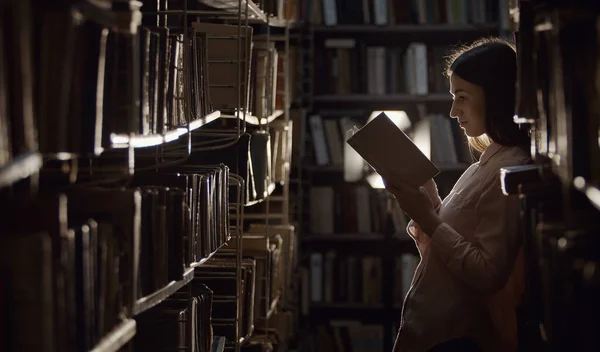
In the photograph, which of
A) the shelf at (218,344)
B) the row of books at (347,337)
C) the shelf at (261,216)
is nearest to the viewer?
the shelf at (218,344)

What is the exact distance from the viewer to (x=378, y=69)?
4766 millimetres

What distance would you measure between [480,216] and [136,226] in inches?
36.5

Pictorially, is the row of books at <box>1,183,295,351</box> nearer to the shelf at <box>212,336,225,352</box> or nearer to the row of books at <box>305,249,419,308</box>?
the shelf at <box>212,336,225,352</box>

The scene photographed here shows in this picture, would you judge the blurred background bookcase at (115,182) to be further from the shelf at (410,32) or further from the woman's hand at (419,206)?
the shelf at (410,32)

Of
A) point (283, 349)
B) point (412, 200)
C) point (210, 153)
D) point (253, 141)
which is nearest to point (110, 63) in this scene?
point (412, 200)

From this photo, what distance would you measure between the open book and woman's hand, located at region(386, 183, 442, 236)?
3 centimetres

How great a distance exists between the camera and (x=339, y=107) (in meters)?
5.06

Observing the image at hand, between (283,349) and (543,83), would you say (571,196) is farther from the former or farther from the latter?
(283,349)

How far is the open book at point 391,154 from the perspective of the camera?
2.34m

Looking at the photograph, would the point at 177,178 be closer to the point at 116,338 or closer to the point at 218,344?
the point at 116,338

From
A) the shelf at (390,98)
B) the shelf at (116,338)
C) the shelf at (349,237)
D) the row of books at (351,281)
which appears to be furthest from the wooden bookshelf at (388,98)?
the shelf at (116,338)

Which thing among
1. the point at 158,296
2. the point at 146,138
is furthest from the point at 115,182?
the point at 158,296

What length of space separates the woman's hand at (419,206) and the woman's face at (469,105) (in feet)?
0.67

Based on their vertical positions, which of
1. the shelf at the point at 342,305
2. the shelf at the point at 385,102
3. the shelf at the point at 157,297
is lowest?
the shelf at the point at 342,305
